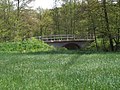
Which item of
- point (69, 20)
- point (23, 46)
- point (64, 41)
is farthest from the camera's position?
point (69, 20)

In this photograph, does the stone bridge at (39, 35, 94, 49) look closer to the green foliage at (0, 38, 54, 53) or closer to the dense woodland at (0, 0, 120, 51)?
the dense woodland at (0, 0, 120, 51)

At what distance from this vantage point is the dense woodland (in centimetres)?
4822

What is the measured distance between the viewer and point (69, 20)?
86625mm

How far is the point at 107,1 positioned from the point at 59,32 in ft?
144

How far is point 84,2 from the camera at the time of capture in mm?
52375

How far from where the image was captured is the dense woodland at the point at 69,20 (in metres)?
48.2

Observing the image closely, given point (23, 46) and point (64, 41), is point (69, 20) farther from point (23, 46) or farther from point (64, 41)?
point (23, 46)

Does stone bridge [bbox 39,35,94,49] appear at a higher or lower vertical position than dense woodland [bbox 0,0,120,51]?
lower

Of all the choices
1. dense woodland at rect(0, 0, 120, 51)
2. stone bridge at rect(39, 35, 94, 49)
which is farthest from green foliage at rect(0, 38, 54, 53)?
stone bridge at rect(39, 35, 94, 49)

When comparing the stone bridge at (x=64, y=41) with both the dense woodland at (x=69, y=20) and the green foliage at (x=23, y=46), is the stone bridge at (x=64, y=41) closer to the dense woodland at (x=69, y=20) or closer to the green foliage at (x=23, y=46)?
the dense woodland at (x=69, y=20)

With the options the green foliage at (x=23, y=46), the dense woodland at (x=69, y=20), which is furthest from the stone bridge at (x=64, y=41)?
the green foliage at (x=23, y=46)

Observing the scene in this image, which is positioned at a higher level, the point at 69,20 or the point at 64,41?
the point at 69,20

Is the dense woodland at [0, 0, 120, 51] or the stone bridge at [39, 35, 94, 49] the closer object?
the dense woodland at [0, 0, 120, 51]

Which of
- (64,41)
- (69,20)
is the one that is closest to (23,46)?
(64,41)
